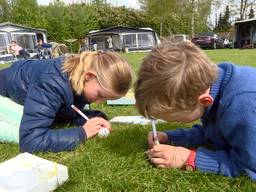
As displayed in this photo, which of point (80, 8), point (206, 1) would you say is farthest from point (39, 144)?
point (206, 1)

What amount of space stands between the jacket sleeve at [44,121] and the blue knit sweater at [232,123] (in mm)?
932

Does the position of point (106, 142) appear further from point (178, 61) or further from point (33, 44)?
point (33, 44)

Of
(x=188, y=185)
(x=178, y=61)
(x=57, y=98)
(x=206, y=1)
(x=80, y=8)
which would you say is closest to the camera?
(x=178, y=61)

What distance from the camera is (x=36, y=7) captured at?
108 feet

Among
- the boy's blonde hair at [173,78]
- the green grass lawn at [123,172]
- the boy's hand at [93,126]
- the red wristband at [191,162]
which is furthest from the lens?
the boy's hand at [93,126]

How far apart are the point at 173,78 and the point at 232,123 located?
0.36 m

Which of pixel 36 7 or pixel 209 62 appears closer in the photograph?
pixel 209 62

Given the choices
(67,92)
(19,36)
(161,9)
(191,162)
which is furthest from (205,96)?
(161,9)

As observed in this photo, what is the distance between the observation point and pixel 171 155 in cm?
199

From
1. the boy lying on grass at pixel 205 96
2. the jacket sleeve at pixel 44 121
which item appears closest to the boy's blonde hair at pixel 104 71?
the jacket sleeve at pixel 44 121

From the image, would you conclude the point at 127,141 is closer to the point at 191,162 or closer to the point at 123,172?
the point at 123,172

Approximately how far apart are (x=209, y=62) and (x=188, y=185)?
2.04 feet

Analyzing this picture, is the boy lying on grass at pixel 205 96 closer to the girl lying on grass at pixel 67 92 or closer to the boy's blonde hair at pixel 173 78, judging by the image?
the boy's blonde hair at pixel 173 78

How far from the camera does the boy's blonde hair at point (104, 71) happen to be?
2.42 m
